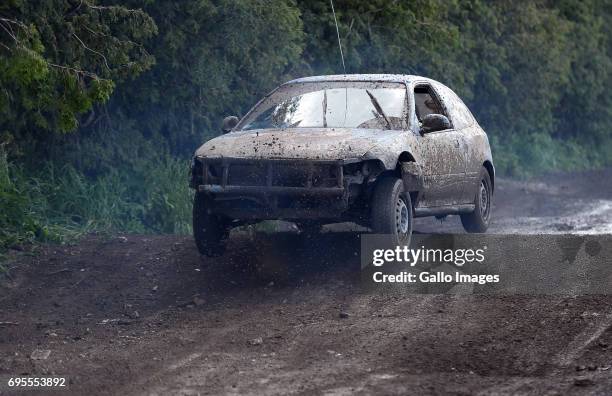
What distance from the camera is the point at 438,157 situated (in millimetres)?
11102

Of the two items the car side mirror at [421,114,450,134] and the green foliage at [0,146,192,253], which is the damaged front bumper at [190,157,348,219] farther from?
the green foliage at [0,146,192,253]

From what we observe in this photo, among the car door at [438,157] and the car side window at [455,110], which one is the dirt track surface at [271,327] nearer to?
the car door at [438,157]

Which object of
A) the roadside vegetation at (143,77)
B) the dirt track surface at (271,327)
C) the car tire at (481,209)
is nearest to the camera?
the dirt track surface at (271,327)

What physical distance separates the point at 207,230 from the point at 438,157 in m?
2.39

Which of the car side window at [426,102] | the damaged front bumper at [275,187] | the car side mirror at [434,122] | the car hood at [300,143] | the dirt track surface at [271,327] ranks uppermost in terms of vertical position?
the car side window at [426,102]

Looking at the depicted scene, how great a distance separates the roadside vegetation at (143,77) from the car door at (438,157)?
3.05 meters

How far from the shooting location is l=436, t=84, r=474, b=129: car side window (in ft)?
39.2

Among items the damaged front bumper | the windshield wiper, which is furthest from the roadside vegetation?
the windshield wiper

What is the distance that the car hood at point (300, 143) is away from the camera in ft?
31.6

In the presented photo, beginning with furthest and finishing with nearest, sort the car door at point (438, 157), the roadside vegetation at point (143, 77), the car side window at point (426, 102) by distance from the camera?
the roadside vegetation at point (143, 77) < the car side window at point (426, 102) < the car door at point (438, 157)

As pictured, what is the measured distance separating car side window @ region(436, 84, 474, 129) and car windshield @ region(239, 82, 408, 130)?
2.98 feet

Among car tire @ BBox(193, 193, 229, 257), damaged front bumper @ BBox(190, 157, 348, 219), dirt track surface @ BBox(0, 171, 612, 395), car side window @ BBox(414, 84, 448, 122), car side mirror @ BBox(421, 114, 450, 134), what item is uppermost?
car side window @ BBox(414, 84, 448, 122)

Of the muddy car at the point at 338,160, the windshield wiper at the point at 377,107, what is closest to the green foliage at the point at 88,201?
the muddy car at the point at 338,160

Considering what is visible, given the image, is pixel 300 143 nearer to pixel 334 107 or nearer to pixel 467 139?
pixel 334 107
